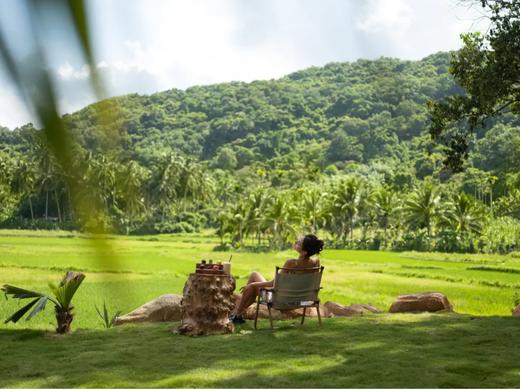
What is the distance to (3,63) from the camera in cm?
47

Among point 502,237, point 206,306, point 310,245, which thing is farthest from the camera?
point 502,237

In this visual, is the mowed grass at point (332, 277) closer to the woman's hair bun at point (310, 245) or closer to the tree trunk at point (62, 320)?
the tree trunk at point (62, 320)

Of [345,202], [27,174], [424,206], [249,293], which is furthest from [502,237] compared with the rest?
[27,174]

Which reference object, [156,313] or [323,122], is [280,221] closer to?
[156,313]

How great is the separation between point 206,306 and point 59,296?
151 cm

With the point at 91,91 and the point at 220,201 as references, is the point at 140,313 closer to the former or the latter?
the point at 91,91

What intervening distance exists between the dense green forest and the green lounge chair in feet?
5.51

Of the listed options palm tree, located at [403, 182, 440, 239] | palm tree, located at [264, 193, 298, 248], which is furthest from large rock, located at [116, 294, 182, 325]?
Answer: palm tree, located at [403, 182, 440, 239]

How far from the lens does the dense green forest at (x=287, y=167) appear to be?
0.61m

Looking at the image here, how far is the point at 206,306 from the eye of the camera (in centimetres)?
644

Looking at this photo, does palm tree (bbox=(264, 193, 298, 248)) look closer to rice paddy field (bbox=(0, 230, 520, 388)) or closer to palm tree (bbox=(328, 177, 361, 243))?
palm tree (bbox=(328, 177, 361, 243))

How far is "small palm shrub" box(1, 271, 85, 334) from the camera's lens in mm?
6219

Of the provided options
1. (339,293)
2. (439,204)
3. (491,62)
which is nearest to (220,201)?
(439,204)

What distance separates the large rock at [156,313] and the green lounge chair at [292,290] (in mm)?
1814
